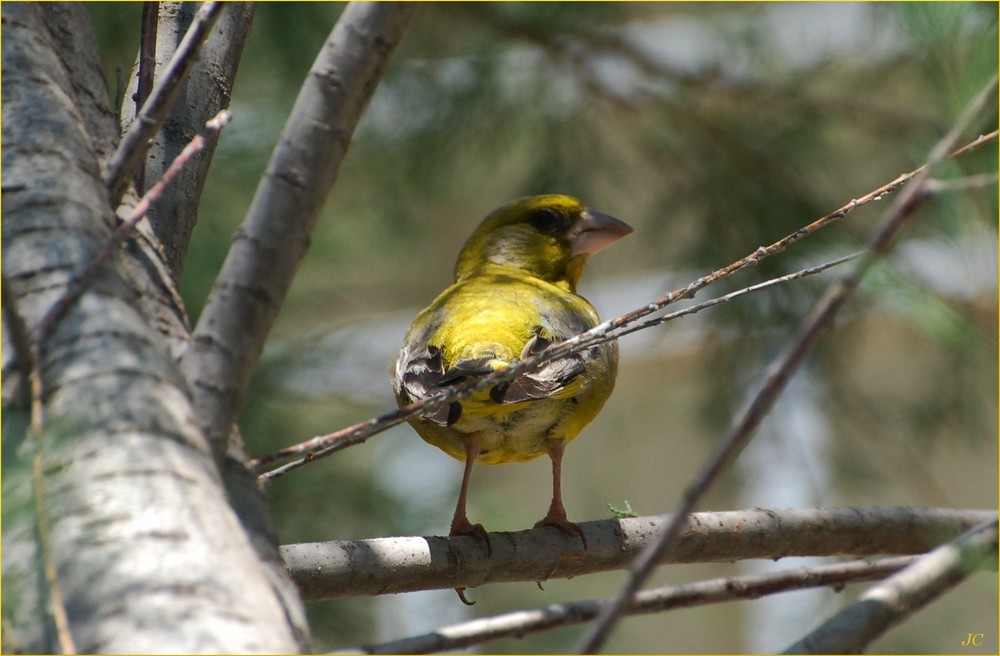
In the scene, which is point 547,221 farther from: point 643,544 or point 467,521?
point 643,544

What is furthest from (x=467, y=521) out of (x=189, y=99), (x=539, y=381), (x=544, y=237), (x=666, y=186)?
(x=666, y=186)

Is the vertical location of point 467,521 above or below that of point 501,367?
below

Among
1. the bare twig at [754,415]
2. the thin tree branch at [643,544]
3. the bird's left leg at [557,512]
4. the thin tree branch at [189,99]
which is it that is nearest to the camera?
the bare twig at [754,415]

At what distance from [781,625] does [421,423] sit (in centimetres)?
330

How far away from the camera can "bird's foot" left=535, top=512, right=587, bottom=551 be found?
8.98ft

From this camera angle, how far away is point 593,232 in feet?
14.4

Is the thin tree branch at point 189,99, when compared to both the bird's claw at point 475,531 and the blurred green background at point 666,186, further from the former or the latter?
the blurred green background at point 666,186

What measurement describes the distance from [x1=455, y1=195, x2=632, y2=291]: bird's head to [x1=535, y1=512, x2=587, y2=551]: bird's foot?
154 cm

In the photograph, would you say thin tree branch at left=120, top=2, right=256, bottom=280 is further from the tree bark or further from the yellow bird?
the yellow bird

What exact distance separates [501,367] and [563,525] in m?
0.44

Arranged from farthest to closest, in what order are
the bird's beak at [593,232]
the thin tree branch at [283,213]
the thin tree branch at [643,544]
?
the bird's beak at [593,232]
the thin tree branch at [643,544]
the thin tree branch at [283,213]

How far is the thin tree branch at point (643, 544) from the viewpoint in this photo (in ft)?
7.97

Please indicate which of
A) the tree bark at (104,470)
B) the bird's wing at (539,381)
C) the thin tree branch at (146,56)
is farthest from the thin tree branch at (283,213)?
the bird's wing at (539,381)

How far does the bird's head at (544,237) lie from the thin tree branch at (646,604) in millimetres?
2222
